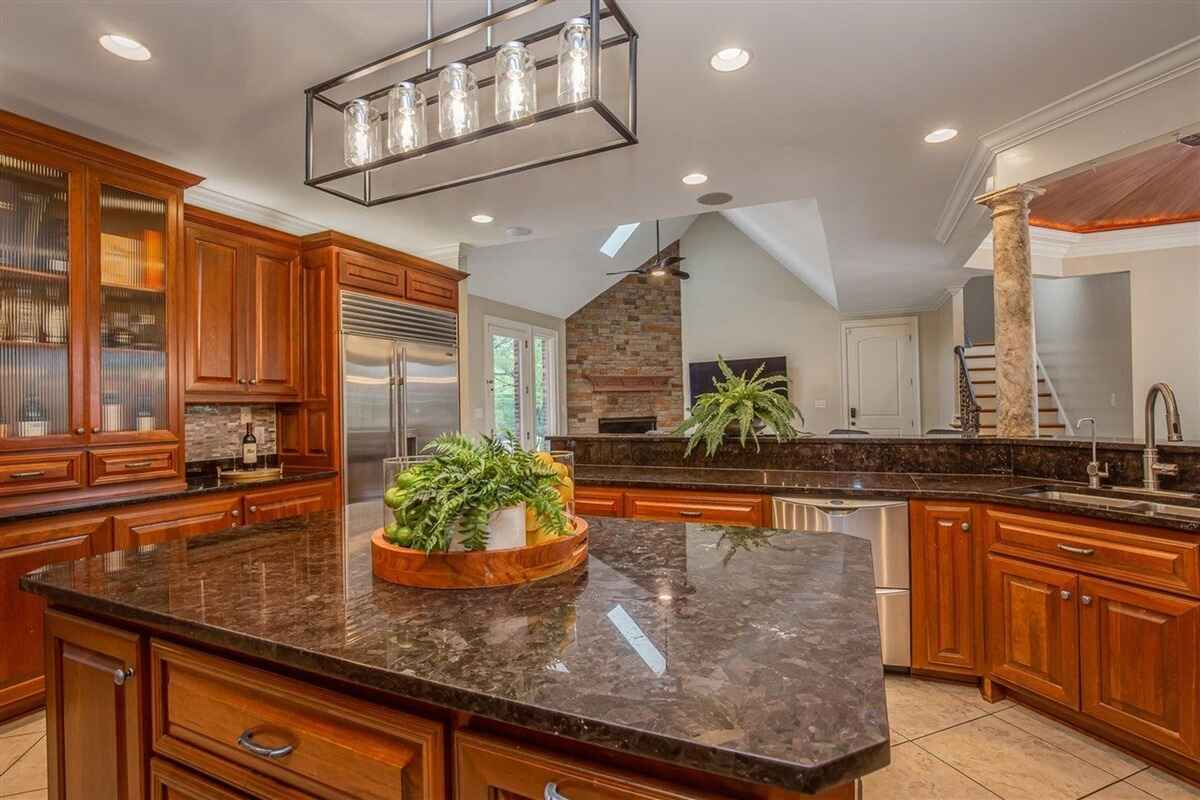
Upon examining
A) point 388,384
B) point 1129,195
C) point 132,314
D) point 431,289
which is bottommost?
point 388,384

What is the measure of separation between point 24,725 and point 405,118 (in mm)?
2844

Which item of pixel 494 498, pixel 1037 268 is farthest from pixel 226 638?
Answer: pixel 1037 268

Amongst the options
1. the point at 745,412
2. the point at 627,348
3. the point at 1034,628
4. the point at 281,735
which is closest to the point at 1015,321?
the point at 745,412

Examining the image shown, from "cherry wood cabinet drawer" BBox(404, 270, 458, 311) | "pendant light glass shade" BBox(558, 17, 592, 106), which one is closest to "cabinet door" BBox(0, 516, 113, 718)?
"cherry wood cabinet drawer" BBox(404, 270, 458, 311)

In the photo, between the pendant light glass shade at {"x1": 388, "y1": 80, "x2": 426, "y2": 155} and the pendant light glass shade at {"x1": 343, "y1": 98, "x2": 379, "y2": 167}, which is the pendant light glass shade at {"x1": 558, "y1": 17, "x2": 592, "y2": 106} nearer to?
the pendant light glass shade at {"x1": 388, "y1": 80, "x2": 426, "y2": 155}

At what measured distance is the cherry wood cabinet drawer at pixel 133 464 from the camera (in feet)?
8.97

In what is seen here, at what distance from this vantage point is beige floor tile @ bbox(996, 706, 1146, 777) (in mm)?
2061

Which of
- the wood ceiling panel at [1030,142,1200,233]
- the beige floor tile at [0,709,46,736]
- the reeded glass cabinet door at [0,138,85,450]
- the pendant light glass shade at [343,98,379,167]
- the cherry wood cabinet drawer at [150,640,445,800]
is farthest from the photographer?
the wood ceiling panel at [1030,142,1200,233]

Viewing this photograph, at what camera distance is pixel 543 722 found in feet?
2.34

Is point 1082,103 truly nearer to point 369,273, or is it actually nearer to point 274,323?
point 369,273

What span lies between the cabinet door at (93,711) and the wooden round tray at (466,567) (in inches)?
18.9

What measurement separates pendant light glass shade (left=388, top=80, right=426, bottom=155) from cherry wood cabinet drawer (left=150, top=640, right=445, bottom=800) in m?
1.28

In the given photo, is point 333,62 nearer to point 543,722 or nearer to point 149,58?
point 149,58

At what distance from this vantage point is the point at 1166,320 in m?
5.14
